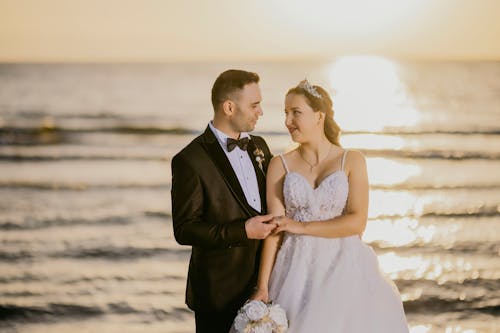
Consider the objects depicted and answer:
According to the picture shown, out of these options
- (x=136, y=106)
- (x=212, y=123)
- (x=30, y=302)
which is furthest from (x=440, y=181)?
(x=136, y=106)

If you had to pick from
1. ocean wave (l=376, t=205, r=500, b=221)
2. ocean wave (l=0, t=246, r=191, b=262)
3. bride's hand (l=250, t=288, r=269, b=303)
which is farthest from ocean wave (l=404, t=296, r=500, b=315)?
bride's hand (l=250, t=288, r=269, b=303)

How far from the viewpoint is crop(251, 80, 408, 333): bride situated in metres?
3.63

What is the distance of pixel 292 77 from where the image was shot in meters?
39.2

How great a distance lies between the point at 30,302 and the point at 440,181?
28.8 feet

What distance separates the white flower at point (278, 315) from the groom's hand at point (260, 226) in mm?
336

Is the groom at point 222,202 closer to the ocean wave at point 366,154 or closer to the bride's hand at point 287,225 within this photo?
the bride's hand at point 287,225

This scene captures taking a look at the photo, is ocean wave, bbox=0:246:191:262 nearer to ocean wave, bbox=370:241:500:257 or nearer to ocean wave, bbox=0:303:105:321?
ocean wave, bbox=0:303:105:321

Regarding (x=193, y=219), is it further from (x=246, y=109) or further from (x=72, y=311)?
(x=72, y=311)

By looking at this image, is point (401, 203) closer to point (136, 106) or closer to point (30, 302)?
point (30, 302)

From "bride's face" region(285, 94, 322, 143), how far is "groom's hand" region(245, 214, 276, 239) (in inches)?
16.6

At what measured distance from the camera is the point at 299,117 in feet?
12.2

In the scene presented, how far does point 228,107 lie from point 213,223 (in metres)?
0.57

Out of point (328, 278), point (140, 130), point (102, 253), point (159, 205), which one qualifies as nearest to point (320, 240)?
point (328, 278)

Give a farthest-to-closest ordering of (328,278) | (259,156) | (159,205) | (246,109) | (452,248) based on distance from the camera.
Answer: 1. (159,205)
2. (452,248)
3. (259,156)
4. (246,109)
5. (328,278)
